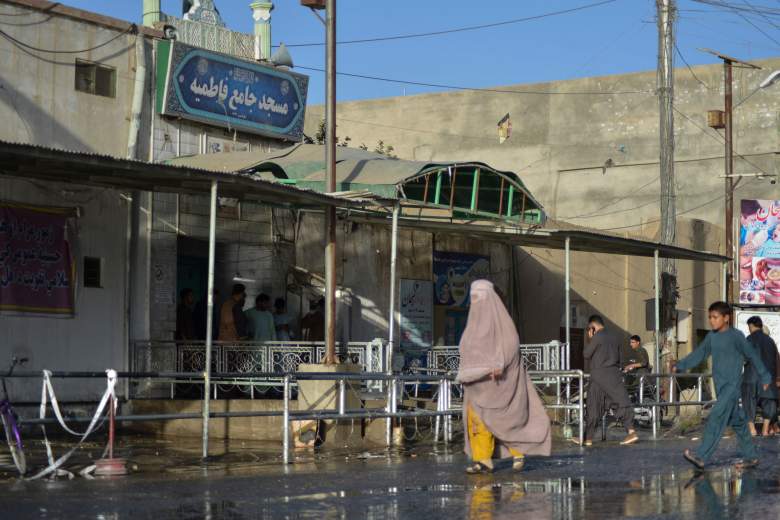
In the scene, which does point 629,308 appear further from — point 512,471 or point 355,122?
point 512,471

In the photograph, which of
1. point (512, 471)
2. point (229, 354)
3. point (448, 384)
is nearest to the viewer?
point (512, 471)

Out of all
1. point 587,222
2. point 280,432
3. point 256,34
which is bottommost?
point 280,432

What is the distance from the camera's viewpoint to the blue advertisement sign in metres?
23.1

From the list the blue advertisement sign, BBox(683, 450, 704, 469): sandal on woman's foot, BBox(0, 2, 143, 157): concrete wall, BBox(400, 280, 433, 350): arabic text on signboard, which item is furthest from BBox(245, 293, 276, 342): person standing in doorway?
BBox(683, 450, 704, 469): sandal on woman's foot

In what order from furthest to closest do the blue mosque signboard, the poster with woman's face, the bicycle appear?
1. the poster with woman's face
2. the blue mosque signboard
3. the bicycle

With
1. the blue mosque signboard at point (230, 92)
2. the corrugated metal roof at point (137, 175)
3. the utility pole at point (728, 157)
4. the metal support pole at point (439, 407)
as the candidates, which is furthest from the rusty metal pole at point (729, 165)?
the corrugated metal roof at point (137, 175)

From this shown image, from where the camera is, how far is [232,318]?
17.8 metres

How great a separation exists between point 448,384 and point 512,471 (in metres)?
3.51

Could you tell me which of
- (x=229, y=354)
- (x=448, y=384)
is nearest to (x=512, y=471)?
(x=448, y=384)

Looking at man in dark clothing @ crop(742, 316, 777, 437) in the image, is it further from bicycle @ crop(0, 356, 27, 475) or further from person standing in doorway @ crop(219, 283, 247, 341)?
bicycle @ crop(0, 356, 27, 475)

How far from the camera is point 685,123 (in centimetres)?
3450

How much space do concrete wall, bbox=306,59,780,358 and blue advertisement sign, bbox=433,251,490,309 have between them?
7.30m

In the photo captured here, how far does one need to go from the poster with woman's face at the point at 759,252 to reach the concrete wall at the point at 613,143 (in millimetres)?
704

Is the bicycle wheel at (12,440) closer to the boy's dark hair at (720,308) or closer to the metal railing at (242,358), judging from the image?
the metal railing at (242,358)
